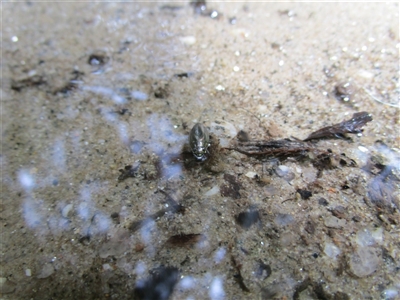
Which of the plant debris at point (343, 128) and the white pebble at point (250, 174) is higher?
the plant debris at point (343, 128)

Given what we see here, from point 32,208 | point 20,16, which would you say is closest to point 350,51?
point 32,208

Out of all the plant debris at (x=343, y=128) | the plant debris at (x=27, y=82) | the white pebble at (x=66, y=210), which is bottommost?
the white pebble at (x=66, y=210)

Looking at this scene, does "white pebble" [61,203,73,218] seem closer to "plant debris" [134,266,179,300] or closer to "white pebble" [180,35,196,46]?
"plant debris" [134,266,179,300]

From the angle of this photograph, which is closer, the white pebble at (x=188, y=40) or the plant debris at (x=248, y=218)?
the plant debris at (x=248, y=218)

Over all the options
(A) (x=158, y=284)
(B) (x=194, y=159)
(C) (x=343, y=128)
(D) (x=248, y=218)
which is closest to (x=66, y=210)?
(A) (x=158, y=284)

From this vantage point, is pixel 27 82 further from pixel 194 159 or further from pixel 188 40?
pixel 194 159

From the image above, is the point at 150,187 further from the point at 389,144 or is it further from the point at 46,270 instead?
the point at 389,144

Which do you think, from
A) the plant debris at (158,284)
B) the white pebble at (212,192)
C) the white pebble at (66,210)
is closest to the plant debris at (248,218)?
the white pebble at (212,192)

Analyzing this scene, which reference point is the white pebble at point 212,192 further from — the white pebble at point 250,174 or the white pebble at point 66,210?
the white pebble at point 66,210
